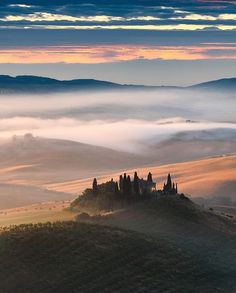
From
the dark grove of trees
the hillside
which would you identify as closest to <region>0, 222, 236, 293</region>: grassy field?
the hillside

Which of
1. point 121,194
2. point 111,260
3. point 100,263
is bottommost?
point 100,263

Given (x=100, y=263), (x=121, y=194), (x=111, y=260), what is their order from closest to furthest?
(x=100, y=263), (x=111, y=260), (x=121, y=194)

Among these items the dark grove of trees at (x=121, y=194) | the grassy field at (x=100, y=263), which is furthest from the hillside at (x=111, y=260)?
the dark grove of trees at (x=121, y=194)

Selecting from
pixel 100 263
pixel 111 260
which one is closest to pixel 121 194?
pixel 111 260

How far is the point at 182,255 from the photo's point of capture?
74.1 metres

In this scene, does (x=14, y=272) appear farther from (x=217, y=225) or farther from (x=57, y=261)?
(x=217, y=225)

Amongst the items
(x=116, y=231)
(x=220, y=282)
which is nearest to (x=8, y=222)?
(x=116, y=231)

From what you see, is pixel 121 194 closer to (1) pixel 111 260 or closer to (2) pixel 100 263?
(1) pixel 111 260

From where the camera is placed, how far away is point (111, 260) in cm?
6938

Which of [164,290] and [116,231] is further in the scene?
[116,231]

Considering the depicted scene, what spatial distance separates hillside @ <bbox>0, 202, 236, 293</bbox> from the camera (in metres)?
63.5

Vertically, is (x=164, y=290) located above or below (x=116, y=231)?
below

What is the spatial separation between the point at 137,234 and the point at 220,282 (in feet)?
46.6

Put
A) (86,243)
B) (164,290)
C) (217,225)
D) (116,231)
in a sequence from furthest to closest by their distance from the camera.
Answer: (217,225), (116,231), (86,243), (164,290)
